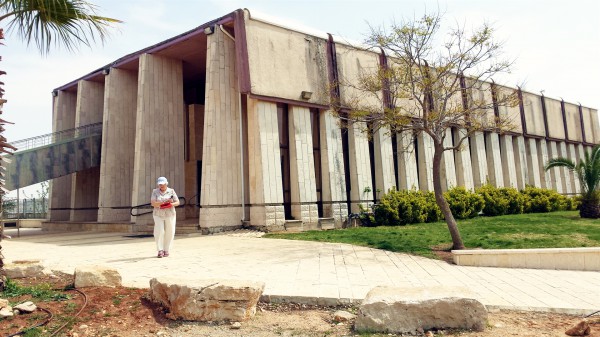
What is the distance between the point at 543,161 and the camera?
2642 centimetres

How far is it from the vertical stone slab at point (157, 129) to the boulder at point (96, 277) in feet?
38.7

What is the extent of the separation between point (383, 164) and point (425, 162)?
2.69 metres

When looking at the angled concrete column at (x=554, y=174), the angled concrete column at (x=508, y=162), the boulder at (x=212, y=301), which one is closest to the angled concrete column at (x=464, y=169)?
the angled concrete column at (x=508, y=162)

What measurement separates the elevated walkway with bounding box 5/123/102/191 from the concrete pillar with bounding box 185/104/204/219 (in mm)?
4436

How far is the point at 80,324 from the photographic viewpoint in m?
4.38

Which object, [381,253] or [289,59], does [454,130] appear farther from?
[381,253]

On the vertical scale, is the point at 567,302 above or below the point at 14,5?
below

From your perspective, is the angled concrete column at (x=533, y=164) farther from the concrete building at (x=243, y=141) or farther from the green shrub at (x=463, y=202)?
the green shrub at (x=463, y=202)

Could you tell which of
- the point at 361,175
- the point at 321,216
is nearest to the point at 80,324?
the point at 321,216

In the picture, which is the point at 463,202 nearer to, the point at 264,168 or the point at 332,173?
the point at 332,173

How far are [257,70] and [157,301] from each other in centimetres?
1093

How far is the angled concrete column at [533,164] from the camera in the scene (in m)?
25.6

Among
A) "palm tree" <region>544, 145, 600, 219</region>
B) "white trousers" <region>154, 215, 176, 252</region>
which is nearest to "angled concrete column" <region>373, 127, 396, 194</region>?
"palm tree" <region>544, 145, 600, 219</region>

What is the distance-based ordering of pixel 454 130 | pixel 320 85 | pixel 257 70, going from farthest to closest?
pixel 454 130 < pixel 320 85 < pixel 257 70
